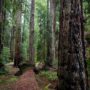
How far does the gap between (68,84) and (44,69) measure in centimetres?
1101

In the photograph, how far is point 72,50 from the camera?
19.3 feet

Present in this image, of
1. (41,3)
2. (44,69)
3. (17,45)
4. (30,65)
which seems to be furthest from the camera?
(41,3)

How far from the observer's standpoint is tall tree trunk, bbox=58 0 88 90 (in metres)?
5.86

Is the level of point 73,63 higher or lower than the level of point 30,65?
higher

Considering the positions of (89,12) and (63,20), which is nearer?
(63,20)

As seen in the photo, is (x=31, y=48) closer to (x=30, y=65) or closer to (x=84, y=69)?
(x=30, y=65)

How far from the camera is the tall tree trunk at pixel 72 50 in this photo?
586 centimetres

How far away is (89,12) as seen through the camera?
15.2 metres

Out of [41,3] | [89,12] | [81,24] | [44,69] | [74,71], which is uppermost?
[41,3]

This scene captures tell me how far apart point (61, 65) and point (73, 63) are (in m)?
0.39

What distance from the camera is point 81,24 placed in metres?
6.06

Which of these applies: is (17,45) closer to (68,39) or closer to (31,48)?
(31,48)

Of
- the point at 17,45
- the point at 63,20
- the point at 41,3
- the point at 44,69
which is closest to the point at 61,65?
the point at 63,20

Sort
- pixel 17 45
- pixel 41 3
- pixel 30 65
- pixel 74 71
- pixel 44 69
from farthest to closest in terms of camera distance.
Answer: pixel 41 3, pixel 17 45, pixel 44 69, pixel 30 65, pixel 74 71
